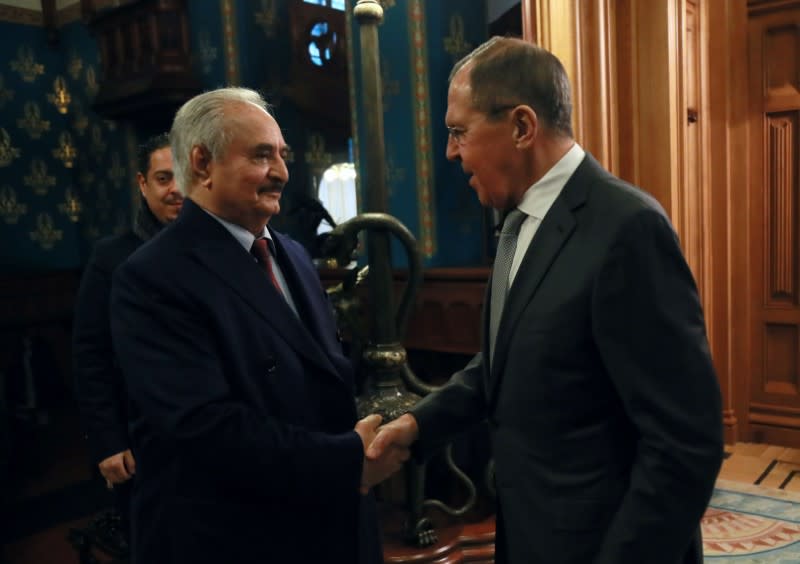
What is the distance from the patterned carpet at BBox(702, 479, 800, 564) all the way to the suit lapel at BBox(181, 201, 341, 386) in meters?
1.97

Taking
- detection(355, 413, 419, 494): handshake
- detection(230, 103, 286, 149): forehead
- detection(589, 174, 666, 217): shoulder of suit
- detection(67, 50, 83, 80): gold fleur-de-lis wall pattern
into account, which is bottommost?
detection(355, 413, 419, 494): handshake

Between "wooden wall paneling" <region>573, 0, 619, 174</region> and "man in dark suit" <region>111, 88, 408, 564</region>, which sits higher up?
"wooden wall paneling" <region>573, 0, 619, 174</region>

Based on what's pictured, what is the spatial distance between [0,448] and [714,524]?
324 cm

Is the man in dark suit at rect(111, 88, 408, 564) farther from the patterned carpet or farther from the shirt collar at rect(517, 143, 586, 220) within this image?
the patterned carpet

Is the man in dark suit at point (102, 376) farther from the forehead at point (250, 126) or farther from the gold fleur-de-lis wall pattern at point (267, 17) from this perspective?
the gold fleur-de-lis wall pattern at point (267, 17)

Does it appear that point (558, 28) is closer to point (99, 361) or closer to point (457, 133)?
point (457, 133)

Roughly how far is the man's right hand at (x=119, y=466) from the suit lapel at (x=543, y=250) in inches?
49.1

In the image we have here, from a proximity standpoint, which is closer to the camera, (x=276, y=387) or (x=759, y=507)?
(x=276, y=387)

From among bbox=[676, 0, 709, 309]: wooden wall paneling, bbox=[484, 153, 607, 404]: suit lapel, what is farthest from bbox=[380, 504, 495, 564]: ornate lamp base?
bbox=[676, 0, 709, 309]: wooden wall paneling

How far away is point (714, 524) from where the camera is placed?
9.36 feet

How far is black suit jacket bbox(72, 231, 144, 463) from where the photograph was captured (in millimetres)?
1966

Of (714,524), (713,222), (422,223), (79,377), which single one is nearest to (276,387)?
(79,377)

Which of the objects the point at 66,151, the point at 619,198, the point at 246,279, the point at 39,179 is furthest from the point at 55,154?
the point at 619,198

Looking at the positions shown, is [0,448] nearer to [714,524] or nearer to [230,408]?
[230,408]
